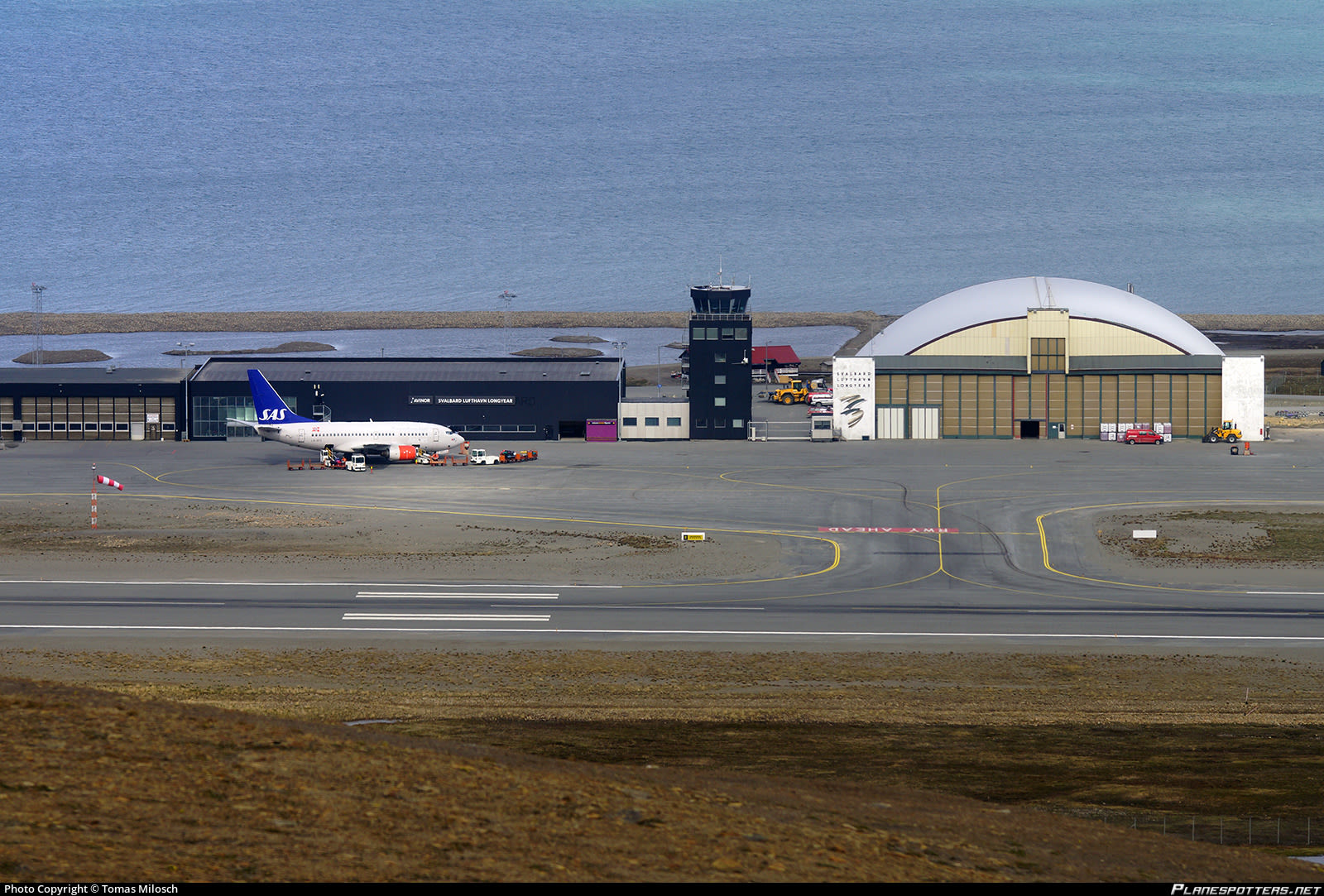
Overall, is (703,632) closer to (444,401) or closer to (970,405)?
(444,401)

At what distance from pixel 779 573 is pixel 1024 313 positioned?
72.4 metres

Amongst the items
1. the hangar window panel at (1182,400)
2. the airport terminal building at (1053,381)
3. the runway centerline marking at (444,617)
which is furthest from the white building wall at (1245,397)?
the runway centerline marking at (444,617)

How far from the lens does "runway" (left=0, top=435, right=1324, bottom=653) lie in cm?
5084

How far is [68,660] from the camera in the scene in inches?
1766

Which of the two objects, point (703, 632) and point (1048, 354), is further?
point (1048, 354)

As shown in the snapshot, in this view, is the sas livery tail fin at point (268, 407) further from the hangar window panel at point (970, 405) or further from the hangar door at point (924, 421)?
the hangar window panel at point (970, 405)

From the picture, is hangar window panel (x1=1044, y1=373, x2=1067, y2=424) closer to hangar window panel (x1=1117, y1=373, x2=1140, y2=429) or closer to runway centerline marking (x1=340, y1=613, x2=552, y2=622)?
hangar window panel (x1=1117, y1=373, x2=1140, y2=429)

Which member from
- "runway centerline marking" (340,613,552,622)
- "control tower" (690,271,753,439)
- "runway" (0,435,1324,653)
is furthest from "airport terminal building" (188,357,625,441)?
"runway centerline marking" (340,613,552,622)

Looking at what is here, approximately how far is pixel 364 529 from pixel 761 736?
45.4 metres

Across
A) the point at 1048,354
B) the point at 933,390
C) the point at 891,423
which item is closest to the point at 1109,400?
the point at 1048,354

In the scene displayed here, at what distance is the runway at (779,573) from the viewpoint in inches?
2002

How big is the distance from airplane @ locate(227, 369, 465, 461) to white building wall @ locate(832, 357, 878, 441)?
39.1 metres

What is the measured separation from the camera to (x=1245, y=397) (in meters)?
120

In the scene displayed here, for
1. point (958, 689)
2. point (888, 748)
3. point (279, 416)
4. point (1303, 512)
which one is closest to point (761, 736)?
point (888, 748)
